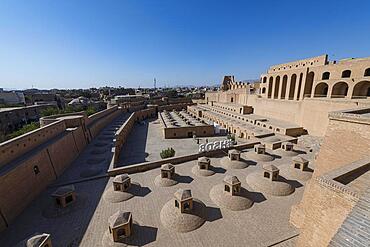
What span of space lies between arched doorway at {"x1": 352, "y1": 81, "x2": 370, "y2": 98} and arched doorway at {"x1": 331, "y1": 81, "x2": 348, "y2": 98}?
6.37ft

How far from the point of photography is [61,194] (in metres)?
10.0

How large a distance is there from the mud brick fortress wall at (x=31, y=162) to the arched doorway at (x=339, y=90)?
1346 inches

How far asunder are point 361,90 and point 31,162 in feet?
117

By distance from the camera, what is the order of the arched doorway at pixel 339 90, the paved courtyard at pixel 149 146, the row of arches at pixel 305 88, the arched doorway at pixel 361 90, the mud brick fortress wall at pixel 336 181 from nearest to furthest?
the mud brick fortress wall at pixel 336 181
the paved courtyard at pixel 149 146
the arched doorway at pixel 361 90
the row of arches at pixel 305 88
the arched doorway at pixel 339 90

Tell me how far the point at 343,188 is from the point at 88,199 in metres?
12.4

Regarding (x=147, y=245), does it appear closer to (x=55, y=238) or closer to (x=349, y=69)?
(x=55, y=238)

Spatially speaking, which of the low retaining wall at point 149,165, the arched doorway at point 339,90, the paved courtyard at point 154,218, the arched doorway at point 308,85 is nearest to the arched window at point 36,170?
the paved courtyard at point 154,218

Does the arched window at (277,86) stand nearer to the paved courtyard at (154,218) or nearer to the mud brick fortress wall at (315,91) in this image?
the mud brick fortress wall at (315,91)

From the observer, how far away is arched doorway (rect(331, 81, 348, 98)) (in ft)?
80.4

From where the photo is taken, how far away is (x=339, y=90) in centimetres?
2520

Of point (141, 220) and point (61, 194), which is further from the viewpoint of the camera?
point (61, 194)

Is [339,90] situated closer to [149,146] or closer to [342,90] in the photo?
[342,90]

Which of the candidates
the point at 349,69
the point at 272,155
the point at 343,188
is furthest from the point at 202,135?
the point at 343,188

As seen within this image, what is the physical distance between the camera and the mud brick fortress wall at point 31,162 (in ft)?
32.7
